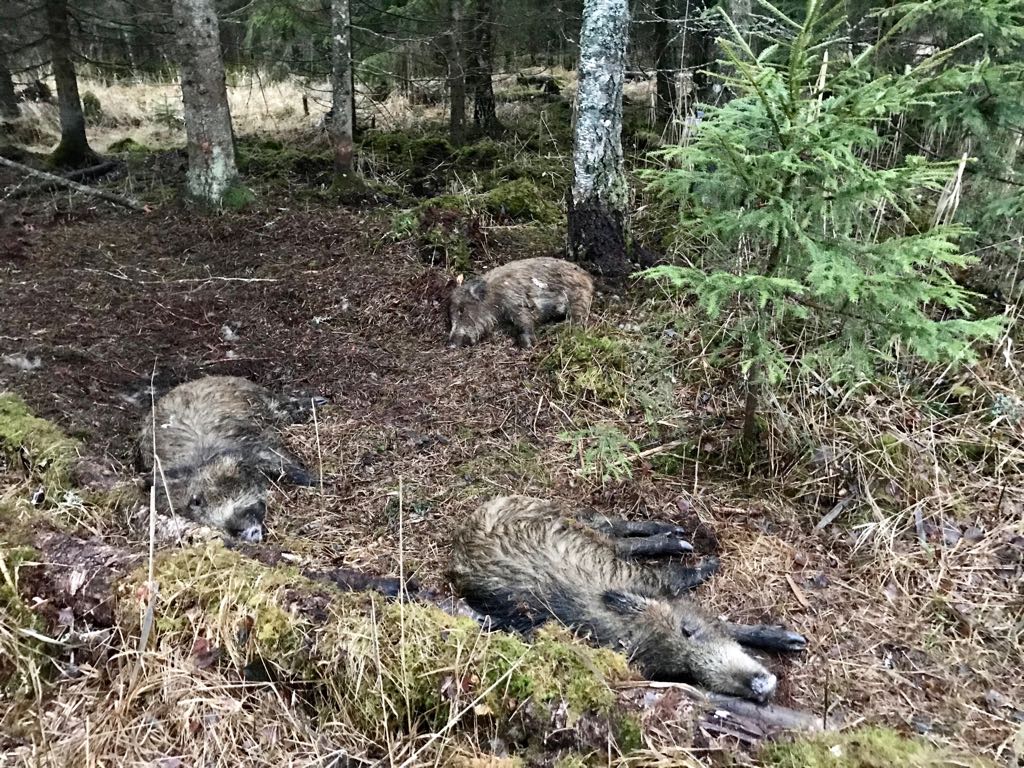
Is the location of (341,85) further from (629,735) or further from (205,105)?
(629,735)

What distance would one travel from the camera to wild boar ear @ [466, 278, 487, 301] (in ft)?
19.5

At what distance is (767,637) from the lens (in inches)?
135

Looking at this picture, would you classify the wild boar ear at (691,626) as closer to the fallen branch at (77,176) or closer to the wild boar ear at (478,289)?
the wild boar ear at (478,289)

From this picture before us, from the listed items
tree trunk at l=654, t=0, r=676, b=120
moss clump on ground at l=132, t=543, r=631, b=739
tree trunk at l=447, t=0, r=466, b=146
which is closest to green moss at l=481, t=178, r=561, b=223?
tree trunk at l=447, t=0, r=466, b=146

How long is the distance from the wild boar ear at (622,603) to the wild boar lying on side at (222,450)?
199 centimetres

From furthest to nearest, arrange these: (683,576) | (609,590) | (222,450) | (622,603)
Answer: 1. (222,450)
2. (683,576)
3. (609,590)
4. (622,603)

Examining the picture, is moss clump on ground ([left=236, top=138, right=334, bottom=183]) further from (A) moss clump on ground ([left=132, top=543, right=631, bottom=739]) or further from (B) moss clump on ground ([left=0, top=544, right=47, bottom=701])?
(A) moss clump on ground ([left=132, top=543, right=631, bottom=739])

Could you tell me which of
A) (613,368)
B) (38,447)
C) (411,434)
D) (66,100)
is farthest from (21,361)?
(66,100)

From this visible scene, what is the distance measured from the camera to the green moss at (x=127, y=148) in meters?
11.7

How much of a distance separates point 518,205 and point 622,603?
17.0ft

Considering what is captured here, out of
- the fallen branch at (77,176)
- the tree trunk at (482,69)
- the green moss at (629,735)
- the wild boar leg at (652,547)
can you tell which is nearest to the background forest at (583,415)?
the green moss at (629,735)

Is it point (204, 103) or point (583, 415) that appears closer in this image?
point (583, 415)

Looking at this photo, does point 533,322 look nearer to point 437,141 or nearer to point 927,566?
point 927,566

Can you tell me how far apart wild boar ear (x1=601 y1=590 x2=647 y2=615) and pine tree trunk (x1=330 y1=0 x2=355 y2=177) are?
6747mm
